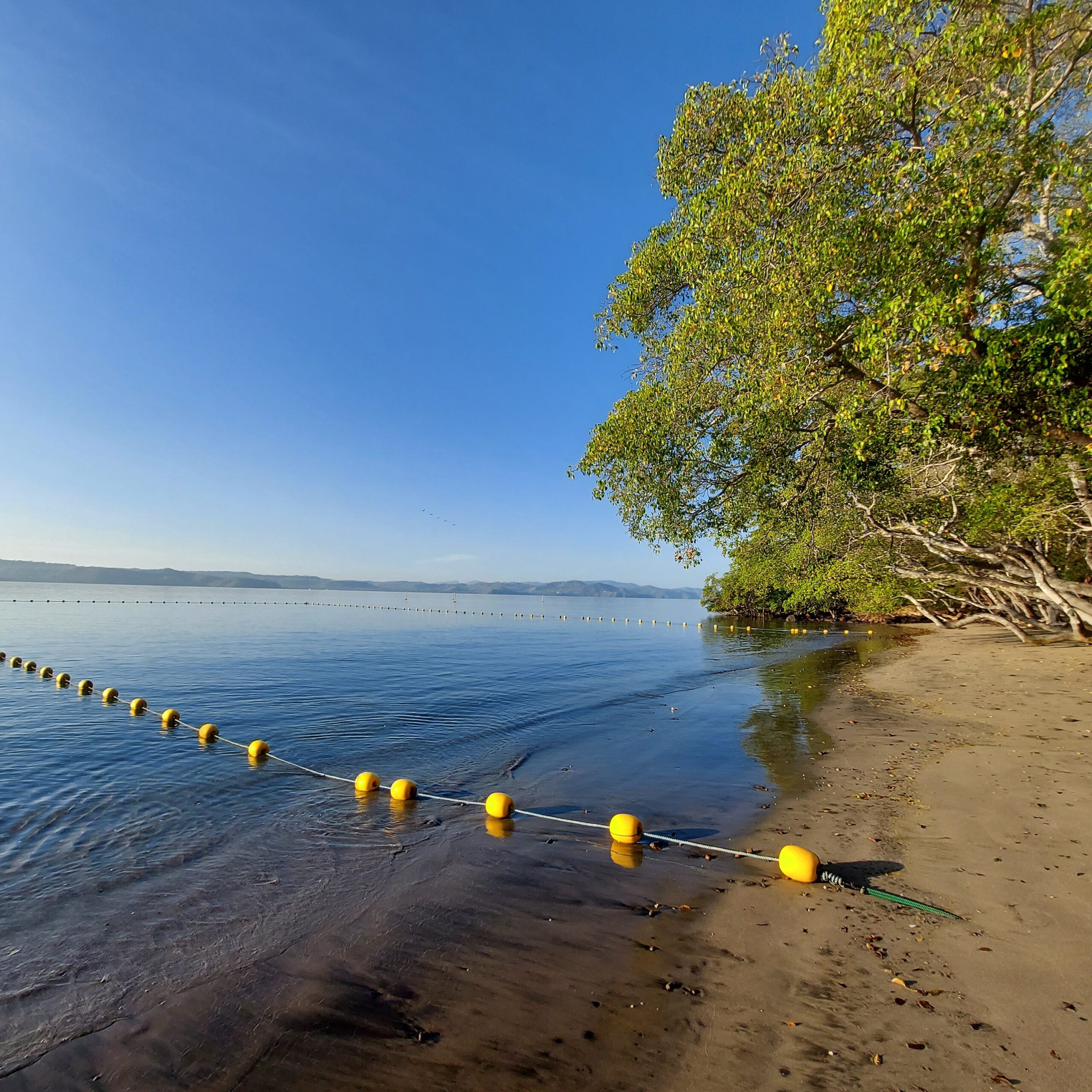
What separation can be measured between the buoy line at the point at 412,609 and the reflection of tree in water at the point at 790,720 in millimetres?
19728

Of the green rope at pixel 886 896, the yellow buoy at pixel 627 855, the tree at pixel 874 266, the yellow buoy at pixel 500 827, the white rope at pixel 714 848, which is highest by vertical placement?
the tree at pixel 874 266

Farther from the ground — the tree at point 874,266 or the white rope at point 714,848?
the tree at point 874,266

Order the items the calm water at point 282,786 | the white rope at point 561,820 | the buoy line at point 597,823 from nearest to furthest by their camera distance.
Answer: the calm water at point 282,786 → the buoy line at point 597,823 → the white rope at point 561,820

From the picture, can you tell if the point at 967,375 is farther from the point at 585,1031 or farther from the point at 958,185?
the point at 585,1031

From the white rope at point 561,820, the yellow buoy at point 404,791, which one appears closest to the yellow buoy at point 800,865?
the white rope at point 561,820

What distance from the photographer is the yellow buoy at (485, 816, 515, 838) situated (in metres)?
7.19

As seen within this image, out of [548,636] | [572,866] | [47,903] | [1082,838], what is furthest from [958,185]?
[548,636]

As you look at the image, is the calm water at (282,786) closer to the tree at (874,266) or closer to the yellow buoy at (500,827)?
the yellow buoy at (500,827)

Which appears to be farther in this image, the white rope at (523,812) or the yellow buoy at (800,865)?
the white rope at (523,812)

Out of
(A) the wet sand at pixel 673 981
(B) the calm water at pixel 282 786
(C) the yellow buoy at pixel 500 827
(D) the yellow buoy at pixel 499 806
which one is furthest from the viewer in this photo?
(D) the yellow buoy at pixel 499 806

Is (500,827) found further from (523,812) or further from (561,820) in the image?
(561,820)

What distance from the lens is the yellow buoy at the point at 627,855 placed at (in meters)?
6.15

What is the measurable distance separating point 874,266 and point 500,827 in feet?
34.5

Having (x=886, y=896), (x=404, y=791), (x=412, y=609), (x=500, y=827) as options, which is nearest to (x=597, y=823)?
(x=500, y=827)
